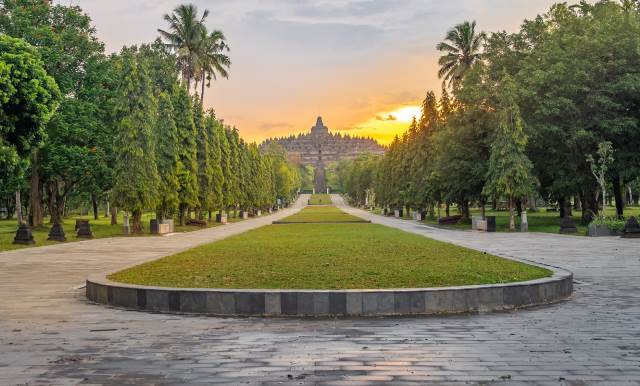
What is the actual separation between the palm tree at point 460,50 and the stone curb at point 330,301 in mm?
57635

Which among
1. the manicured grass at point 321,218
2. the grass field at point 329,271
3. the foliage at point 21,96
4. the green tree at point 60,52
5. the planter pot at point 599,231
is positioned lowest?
the planter pot at point 599,231

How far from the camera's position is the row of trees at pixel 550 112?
37844 millimetres

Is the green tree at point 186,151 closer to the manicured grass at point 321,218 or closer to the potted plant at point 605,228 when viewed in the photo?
the manicured grass at point 321,218

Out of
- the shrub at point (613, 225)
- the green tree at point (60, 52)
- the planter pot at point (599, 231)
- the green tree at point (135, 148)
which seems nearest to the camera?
the planter pot at point (599, 231)

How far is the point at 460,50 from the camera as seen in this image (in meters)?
66.4

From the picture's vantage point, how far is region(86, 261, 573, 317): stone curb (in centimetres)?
961

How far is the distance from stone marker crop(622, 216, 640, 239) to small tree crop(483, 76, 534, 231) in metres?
8.55

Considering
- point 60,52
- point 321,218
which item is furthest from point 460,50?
point 60,52

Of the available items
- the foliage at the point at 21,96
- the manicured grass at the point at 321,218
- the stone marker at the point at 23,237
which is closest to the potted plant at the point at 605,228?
the manicured grass at the point at 321,218

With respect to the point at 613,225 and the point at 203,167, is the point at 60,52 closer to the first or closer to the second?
the point at 203,167

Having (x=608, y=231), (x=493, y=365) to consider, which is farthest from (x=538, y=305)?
(x=608, y=231)

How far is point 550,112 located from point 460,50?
101 ft

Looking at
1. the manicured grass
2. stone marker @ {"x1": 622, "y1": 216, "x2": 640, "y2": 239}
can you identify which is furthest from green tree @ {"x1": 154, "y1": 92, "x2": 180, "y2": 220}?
stone marker @ {"x1": 622, "y1": 216, "x2": 640, "y2": 239}

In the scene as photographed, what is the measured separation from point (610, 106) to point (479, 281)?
30.0 m
